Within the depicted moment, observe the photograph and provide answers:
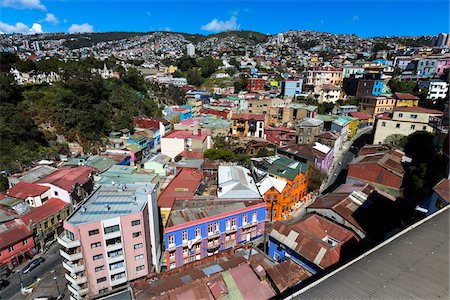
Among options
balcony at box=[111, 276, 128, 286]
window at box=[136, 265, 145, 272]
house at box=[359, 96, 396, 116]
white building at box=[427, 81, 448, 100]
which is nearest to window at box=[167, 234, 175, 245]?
window at box=[136, 265, 145, 272]

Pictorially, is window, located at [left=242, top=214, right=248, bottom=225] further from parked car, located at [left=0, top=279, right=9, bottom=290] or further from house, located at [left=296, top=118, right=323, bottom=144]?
house, located at [left=296, top=118, right=323, bottom=144]

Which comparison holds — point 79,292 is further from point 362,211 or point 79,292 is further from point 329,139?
→ point 329,139

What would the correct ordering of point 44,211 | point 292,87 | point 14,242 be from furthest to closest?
point 292,87, point 44,211, point 14,242

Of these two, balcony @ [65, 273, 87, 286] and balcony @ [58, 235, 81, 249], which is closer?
balcony @ [58, 235, 81, 249]

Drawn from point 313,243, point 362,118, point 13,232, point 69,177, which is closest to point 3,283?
point 13,232

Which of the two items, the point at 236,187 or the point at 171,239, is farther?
the point at 236,187

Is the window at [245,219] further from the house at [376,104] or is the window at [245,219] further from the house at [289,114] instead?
the house at [376,104]

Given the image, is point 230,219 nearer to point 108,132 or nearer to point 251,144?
point 251,144
